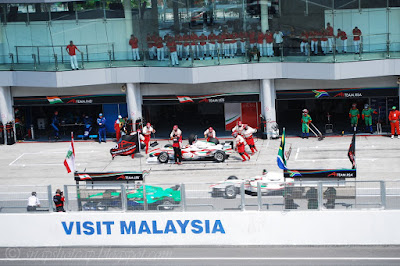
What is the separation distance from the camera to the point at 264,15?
3506 cm

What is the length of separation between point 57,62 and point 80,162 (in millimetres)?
6541

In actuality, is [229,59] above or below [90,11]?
below

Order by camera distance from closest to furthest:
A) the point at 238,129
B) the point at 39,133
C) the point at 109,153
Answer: the point at 238,129 < the point at 109,153 < the point at 39,133

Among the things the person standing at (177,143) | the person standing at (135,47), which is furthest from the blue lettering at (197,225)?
the person standing at (135,47)

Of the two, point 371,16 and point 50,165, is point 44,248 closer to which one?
point 50,165

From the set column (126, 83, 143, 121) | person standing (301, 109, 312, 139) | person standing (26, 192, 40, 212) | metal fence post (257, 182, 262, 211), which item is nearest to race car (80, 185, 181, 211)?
person standing (26, 192, 40, 212)

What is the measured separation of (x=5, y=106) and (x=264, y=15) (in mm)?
14163

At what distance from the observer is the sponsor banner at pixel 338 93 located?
3494 cm

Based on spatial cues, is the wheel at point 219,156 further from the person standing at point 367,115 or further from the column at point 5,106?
the column at point 5,106

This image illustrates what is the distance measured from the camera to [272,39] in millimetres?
34875

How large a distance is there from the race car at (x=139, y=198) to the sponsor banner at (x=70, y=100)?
1685 centimetres

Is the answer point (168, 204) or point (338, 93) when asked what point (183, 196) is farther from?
point (338, 93)

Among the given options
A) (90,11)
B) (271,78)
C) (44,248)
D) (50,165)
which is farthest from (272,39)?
(44,248)

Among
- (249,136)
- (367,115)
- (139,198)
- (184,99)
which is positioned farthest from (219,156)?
(139,198)
